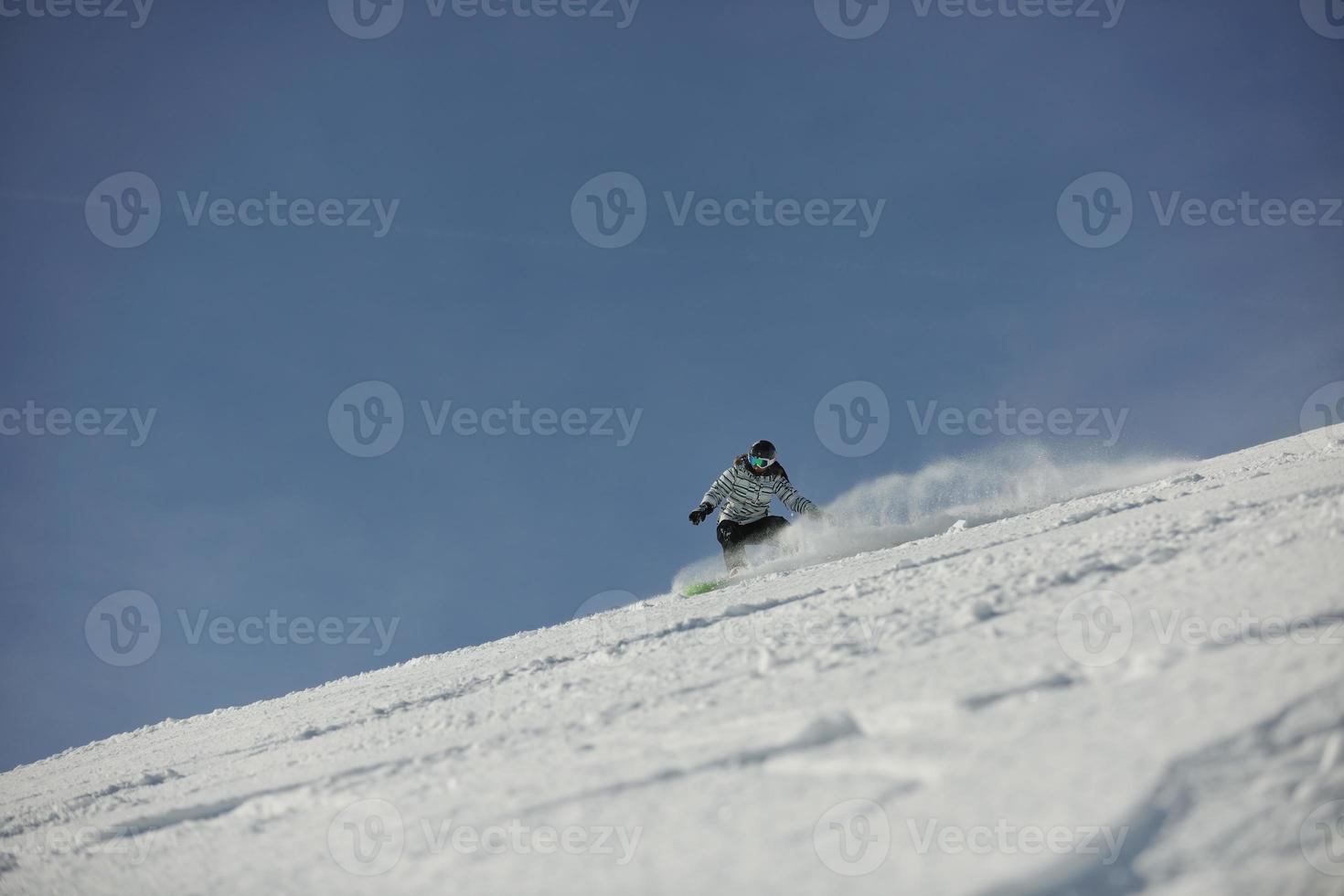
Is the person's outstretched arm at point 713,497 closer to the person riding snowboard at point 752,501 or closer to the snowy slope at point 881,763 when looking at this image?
the person riding snowboard at point 752,501

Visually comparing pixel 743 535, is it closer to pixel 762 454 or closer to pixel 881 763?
pixel 762 454

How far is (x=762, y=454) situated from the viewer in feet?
38.7

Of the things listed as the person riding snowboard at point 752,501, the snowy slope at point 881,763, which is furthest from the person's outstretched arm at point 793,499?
the snowy slope at point 881,763

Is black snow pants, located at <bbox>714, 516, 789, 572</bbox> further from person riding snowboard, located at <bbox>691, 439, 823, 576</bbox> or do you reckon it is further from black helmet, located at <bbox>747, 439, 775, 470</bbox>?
black helmet, located at <bbox>747, 439, 775, 470</bbox>

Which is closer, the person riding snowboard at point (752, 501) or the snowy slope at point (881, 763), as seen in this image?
the snowy slope at point (881, 763)

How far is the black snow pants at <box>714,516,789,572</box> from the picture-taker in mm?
11805

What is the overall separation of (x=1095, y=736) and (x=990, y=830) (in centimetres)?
46

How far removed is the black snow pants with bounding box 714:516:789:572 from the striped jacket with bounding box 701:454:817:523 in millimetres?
96

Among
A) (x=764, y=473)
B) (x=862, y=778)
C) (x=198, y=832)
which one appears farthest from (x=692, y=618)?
(x=764, y=473)

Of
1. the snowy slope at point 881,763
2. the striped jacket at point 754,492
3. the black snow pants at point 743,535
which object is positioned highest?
the striped jacket at point 754,492

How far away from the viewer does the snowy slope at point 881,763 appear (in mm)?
1737

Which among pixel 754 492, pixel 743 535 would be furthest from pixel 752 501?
pixel 743 535

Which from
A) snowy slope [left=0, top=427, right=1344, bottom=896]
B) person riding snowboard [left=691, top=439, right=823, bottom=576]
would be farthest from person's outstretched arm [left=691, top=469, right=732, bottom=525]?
snowy slope [left=0, top=427, right=1344, bottom=896]

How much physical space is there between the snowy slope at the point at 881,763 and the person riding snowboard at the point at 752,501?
7.01 metres
